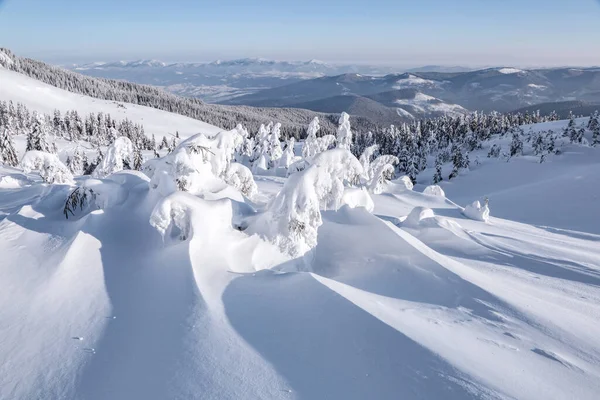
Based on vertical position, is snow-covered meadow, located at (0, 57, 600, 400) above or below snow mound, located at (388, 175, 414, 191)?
above

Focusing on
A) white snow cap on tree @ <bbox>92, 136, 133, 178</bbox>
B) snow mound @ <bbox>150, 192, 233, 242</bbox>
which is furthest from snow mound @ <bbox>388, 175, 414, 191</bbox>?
snow mound @ <bbox>150, 192, 233, 242</bbox>

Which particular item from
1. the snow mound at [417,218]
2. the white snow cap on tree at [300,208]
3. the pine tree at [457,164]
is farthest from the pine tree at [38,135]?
the pine tree at [457,164]

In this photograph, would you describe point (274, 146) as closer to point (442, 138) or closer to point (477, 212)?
point (477, 212)

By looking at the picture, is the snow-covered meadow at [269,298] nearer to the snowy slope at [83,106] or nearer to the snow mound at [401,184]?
the snow mound at [401,184]

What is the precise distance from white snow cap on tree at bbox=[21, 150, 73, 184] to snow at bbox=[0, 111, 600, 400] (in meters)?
5.09

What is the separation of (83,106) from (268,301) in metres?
178

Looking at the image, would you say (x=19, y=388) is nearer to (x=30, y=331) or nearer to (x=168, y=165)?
(x=30, y=331)

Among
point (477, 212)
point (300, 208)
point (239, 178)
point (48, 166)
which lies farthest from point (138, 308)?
point (477, 212)

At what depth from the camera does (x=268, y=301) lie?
295 inches

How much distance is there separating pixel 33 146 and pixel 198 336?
174 ft

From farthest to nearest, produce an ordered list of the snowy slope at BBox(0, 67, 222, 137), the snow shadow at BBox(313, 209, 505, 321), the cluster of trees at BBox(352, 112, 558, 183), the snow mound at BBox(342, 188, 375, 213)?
the snowy slope at BBox(0, 67, 222, 137) < the cluster of trees at BBox(352, 112, 558, 183) < the snow mound at BBox(342, 188, 375, 213) < the snow shadow at BBox(313, 209, 505, 321)

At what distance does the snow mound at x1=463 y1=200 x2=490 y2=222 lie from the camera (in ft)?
68.2

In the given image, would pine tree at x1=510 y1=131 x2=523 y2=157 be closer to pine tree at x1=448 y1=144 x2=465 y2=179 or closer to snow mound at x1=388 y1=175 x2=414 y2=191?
pine tree at x1=448 y1=144 x2=465 y2=179

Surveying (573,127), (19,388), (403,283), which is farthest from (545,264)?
(573,127)
